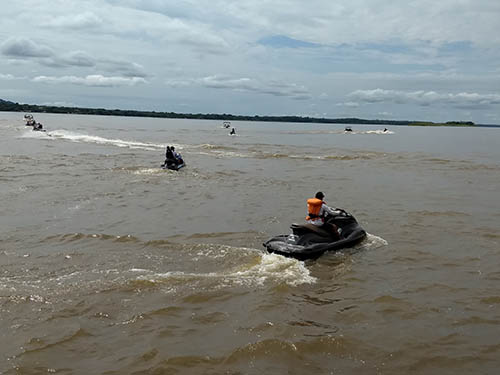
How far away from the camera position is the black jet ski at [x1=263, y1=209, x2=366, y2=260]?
1126 centimetres

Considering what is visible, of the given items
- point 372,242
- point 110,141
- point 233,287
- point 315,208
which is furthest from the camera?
point 110,141

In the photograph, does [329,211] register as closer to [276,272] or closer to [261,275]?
[276,272]

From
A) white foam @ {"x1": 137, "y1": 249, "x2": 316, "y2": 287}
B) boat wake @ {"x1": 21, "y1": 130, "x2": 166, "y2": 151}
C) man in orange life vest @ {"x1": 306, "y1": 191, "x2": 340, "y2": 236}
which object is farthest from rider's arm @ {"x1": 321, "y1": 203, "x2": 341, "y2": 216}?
boat wake @ {"x1": 21, "y1": 130, "x2": 166, "y2": 151}

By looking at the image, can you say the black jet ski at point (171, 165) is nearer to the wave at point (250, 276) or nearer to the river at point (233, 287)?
the river at point (233, 287)

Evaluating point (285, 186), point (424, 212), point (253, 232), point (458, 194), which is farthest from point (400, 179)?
point (253, 232)

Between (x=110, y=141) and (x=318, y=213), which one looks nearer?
(x=318, y=213)

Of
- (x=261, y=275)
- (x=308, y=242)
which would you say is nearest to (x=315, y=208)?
(x=308, y=242)

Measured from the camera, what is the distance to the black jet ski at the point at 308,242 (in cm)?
1126

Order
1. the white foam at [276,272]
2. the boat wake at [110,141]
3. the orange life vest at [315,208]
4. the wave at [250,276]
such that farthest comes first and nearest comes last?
the boat wake at [110,141]
the orange life vest at [315,208]
the white foam at [276,272]
the wave at [250,276]

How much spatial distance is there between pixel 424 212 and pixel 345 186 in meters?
6.51

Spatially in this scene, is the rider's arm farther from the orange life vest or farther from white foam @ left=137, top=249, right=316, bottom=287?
white foam @ left=137, top=249, right=316, bottom=287

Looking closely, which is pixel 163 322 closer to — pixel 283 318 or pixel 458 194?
pixel 283 318

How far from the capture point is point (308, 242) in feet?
37.7

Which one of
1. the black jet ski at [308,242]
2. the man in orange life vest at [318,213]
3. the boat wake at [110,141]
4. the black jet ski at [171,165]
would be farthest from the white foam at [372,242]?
the boat wake at [110,141]
